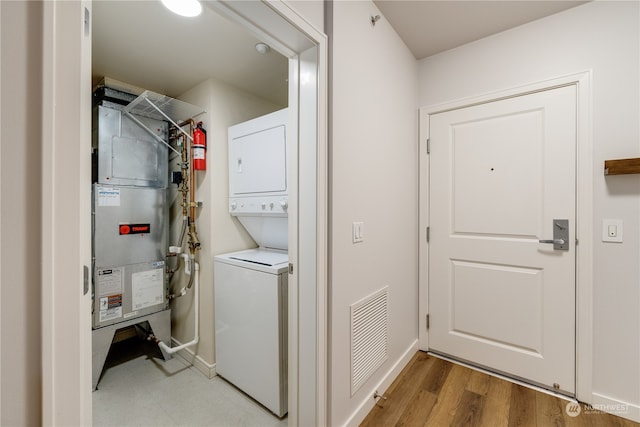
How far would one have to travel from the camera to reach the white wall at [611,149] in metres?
1.52

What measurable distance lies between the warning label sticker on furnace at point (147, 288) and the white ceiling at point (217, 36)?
1655 mm

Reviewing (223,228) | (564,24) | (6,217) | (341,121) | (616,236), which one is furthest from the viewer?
(223,228)

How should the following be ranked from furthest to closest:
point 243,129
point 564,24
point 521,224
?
point 243,129, point 521,224, point 564,24

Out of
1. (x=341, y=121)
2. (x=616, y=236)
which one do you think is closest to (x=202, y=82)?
(x=341, y=121)

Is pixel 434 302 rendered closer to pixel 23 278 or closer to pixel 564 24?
pixel 564 24

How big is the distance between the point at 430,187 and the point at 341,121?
121 cm

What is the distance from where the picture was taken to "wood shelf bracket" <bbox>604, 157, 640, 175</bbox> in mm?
1461

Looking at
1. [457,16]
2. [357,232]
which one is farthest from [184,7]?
[457,16]

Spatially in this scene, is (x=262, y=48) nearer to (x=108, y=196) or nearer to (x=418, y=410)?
(x=108, y=196)

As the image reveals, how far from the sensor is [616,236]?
157 centimetres

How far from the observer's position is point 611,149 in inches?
61.8

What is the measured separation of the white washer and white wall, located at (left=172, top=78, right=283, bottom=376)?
168 mm

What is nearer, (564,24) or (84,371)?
(84,371)

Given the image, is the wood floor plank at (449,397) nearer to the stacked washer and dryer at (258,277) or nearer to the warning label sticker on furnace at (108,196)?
the stacked washer and dryer at (258,277)
